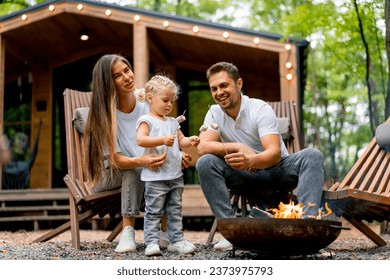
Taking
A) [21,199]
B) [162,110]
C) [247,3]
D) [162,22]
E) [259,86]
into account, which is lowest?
[21,199]

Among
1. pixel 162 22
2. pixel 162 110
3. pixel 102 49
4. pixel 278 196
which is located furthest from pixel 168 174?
pixel 102 49

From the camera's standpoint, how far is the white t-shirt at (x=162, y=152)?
3.02m

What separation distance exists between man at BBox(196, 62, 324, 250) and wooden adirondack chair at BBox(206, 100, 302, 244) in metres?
0.13

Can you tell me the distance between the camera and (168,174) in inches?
119

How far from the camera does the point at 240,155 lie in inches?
118

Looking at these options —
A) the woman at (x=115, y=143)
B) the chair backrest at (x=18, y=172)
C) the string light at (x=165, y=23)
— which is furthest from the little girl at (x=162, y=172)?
the chair backrest at (x=18, y=172)

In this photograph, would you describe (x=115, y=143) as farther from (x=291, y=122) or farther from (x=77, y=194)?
(x=291, y=122)

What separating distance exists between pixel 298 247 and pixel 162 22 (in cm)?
518

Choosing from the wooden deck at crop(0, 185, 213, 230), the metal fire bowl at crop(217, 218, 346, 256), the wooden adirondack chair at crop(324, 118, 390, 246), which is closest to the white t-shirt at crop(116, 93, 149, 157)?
the metal fire bowl at crop(217, 218, 346, 256)

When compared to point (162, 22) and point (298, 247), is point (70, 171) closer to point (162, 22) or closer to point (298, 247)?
point (298, 247)

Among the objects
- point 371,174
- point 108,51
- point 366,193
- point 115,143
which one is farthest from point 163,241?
point 108,51

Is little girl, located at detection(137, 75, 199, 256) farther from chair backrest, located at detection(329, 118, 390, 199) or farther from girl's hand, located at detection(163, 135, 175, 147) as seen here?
chair backrest, located at detection(329, 118, 390, 199)

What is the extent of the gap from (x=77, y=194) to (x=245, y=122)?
42.5 inches

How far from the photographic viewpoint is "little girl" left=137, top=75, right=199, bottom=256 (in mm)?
2990
